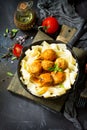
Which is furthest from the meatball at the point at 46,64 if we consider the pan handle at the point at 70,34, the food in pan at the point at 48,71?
the pan handle at the point at 70,34

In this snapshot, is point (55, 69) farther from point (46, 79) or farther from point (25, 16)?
point (25, 16)

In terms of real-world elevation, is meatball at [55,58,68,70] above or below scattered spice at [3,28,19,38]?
below

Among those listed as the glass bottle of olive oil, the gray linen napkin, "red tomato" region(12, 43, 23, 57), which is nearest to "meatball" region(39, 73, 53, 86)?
the gray linen napkin

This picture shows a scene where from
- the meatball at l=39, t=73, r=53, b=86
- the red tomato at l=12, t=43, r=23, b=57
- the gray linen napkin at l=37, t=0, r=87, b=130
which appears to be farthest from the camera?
the red tomato at l=12, t=43, r=23, b=57

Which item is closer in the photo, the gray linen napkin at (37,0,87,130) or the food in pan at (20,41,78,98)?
the food in pan at (20,41,78,98)

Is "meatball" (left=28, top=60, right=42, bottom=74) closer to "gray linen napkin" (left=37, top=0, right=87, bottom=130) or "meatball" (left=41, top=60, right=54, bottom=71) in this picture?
"meatball" (left=41, top=60, right=54, bottom=71)

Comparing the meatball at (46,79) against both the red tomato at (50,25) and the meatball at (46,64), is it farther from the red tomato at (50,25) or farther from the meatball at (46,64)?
the red tomato at (50,25)

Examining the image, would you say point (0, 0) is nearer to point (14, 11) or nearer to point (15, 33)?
point (14, 11)
